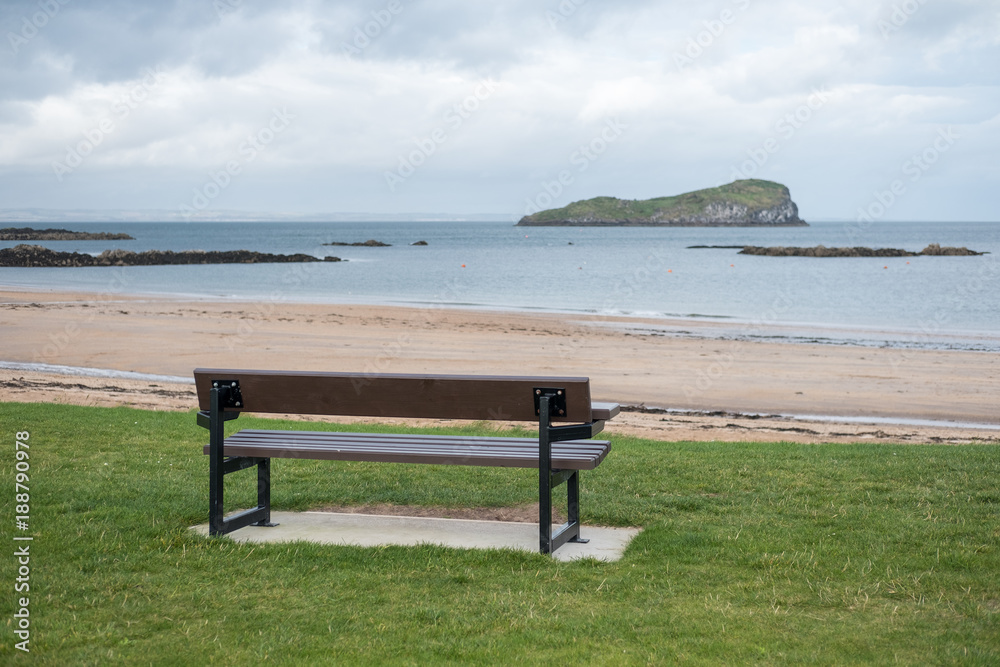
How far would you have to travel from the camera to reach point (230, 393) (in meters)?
5.56

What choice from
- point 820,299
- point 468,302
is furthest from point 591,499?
point 820,299

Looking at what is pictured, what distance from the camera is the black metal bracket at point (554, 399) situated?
5.05 meters

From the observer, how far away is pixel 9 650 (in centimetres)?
359

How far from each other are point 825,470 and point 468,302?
3106cm

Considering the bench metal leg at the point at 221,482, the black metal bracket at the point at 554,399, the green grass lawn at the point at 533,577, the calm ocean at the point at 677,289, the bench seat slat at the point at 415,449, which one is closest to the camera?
the green grass lawn at the point at 533,577

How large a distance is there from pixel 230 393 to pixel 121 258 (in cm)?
6928

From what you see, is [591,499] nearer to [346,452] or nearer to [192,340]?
[346,452]

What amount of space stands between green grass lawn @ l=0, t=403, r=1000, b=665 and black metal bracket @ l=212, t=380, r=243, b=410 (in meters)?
0.84

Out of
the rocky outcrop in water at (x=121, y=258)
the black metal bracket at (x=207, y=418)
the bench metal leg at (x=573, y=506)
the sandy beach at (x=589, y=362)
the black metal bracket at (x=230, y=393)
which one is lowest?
the sandy beach at (x=589, y=362)

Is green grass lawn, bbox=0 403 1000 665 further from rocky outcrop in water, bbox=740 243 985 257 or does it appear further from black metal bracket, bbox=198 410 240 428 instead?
rocky outcrop in water, bbox=740 243 985 257

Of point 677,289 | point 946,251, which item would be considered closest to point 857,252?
point 946,251

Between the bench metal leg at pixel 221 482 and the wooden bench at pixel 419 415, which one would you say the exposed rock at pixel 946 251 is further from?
the bench metal leg at pixel 221 482

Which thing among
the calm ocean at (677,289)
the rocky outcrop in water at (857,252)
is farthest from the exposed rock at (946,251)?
the calm ocean at (677,289)

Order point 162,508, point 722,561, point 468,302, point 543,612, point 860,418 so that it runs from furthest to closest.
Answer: point 468,302 < point 860,418 < point 162,508 < point 722,561 < point 543,612
